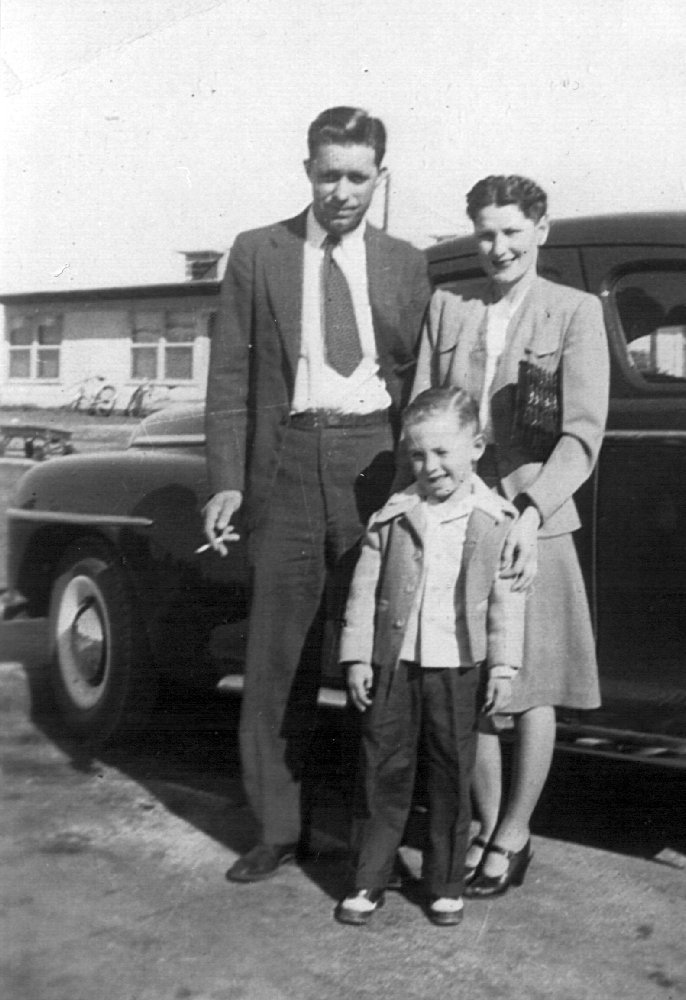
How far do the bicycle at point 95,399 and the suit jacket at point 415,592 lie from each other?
154 inches

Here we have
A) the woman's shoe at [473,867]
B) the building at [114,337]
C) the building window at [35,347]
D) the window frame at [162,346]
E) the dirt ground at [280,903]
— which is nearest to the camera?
the dirt ground at [280,903]

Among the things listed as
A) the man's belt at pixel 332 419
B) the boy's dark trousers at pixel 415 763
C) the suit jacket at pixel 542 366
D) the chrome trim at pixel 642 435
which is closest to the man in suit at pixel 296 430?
the man's belt at pixel 332 419

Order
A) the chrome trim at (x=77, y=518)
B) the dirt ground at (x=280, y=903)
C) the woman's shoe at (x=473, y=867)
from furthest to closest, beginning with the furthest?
the chrome trim at (x=77, y=518) → the woman's shoe at (x=473, y=867) → the dirt ground at (x=280, y=903)

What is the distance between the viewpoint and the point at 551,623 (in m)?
2.97

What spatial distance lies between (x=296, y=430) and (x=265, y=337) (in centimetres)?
27

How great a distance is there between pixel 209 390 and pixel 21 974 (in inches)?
59.2

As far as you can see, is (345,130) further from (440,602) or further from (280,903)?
(280,903)

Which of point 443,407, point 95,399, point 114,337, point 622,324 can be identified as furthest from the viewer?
point 114,337

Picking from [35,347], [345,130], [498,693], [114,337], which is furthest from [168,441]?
[114,337]

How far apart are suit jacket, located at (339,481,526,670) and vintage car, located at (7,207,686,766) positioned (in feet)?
1.51

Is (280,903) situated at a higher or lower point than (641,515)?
lower

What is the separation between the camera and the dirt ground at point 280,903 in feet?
8.11

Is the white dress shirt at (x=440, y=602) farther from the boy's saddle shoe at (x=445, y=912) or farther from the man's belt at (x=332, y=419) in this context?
the boy's saddle shoe at (x=445, y=912)

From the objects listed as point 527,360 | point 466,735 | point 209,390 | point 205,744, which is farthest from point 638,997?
point 205,744
